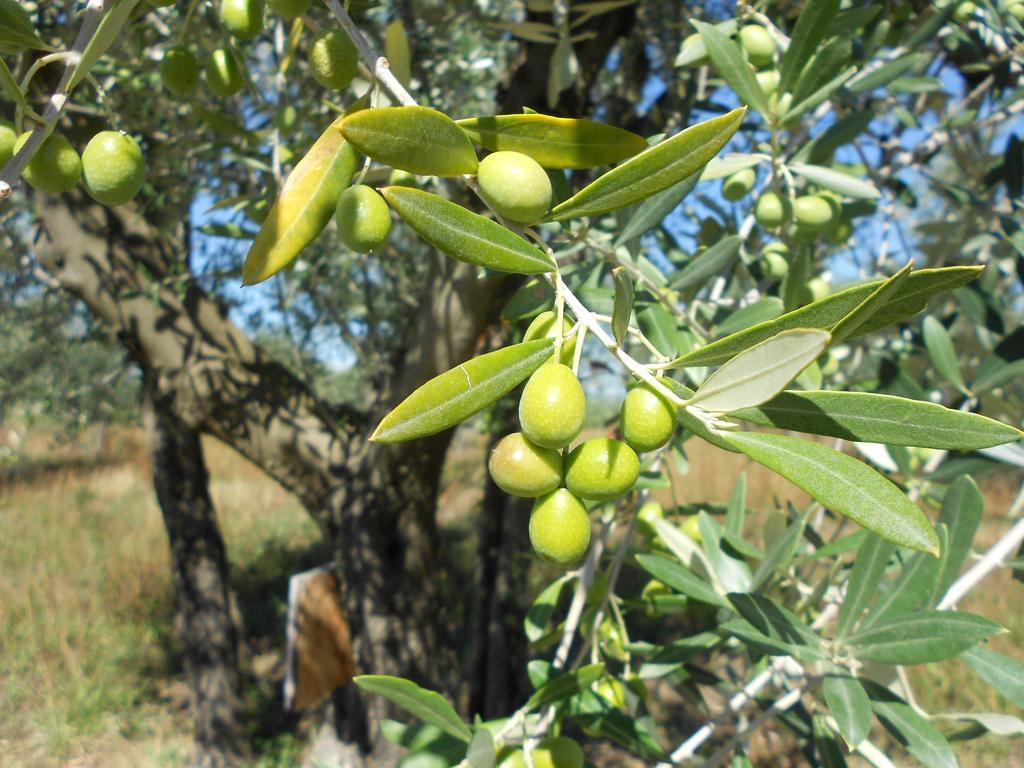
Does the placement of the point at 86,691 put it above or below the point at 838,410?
below

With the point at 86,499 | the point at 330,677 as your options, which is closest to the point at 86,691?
the point at 330,677

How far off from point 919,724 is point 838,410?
662 millimetres

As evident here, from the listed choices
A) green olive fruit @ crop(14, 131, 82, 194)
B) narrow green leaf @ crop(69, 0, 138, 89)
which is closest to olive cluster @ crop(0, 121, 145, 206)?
green olive fruit @ crop(14, 131, 82, 194)

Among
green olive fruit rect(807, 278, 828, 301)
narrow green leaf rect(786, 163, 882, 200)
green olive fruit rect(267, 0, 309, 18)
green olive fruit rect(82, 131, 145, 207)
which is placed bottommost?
green olive fruit rect(807, 278, 828, 301)

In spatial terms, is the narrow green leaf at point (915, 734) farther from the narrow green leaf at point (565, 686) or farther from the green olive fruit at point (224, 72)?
the green olive fruit at point (224, 72)

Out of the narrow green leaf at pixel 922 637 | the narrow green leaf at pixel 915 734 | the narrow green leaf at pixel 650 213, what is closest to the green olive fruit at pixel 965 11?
the narrow green leaf at pixel 650 213

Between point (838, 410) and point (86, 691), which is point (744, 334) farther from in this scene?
point (86, 691)

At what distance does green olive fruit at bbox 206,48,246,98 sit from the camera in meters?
0.89

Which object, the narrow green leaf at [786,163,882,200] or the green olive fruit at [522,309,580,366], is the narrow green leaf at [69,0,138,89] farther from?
the narrow green leaf at [786,163,882,200]

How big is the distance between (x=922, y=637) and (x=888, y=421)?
20.9 inches

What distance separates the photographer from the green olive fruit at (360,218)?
24.7 inches

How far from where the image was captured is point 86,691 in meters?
5.08

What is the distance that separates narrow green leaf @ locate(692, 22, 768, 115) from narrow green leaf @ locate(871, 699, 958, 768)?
89 cm

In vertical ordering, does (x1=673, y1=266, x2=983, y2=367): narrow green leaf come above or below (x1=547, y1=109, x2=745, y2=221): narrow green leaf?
below
